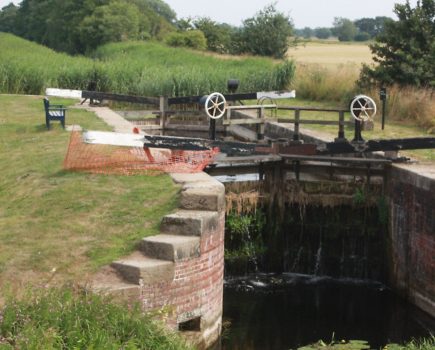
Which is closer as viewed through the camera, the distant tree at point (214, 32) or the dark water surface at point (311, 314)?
the dark water surface at point (311, 314)

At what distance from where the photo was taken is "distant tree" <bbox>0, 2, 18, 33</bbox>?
78.4 metres

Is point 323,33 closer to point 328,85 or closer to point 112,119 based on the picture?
point 328,85

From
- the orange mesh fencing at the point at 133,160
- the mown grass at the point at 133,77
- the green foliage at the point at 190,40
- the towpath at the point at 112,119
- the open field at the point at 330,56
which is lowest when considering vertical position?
the orange mesh fencing at the point at 133,160

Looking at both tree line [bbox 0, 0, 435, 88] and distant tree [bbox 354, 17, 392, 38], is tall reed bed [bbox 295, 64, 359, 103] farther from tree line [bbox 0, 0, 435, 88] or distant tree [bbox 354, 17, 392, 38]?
distant tree [bbox 354, 17, 392, 38]

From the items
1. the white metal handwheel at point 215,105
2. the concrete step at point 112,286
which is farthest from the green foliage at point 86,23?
the concrete step at point 112,286

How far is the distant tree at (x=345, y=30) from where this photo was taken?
13300 cm

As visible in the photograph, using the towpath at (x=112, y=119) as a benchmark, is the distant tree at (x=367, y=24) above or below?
above

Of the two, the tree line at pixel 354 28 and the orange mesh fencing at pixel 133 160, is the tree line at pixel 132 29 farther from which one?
the tree line at pixel 354 28

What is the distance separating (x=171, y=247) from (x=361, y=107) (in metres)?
5.42

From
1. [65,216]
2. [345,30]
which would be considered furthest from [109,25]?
[345,30]

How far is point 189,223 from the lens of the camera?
26.4 feet

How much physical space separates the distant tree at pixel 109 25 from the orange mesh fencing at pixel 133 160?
3540 centimetres

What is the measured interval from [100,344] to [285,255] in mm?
7285

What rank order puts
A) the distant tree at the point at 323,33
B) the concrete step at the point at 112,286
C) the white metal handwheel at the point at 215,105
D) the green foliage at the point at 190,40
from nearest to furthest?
1. the concrete step at the point at 112,286
2. the white metal handwheel at the point at 215,105
3. the green foliage at the point at 190,40
4. the distant tree at the point at 323,33
